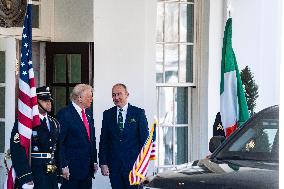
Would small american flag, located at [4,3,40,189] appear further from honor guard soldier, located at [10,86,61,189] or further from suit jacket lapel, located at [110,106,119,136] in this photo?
suit jacket lapel, located at [110,106,119,136]

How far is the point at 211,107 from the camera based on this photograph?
34.0 feet

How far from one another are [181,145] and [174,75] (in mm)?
1175

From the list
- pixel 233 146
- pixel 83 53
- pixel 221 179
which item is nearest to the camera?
pixel 221 179

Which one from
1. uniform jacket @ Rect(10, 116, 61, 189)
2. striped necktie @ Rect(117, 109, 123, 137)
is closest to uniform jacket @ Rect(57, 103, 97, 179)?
striped necktie @ Rect(117, 109, 123, 137)

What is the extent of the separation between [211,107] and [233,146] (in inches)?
153

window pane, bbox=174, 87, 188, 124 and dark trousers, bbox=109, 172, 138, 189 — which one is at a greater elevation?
window pane, bbox=174, 87, 188, 124

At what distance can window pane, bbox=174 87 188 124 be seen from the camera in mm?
10617

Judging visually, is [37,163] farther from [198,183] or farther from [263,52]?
[263,52]

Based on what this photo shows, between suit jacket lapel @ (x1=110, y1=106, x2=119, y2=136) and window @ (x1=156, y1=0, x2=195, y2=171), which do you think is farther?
window @ (x1=156, y1=0, x2=195, y2=171)

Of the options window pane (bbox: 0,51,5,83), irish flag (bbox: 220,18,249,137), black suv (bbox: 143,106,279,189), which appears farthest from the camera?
window pane (bbox: 0,51,5,83)

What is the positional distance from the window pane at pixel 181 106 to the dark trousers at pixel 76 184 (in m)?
2.99

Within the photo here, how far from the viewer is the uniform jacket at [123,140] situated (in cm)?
824

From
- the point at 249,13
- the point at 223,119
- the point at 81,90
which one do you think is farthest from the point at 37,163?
the point at 249,13

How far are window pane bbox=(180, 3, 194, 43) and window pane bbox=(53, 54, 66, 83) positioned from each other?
77.4 inches
